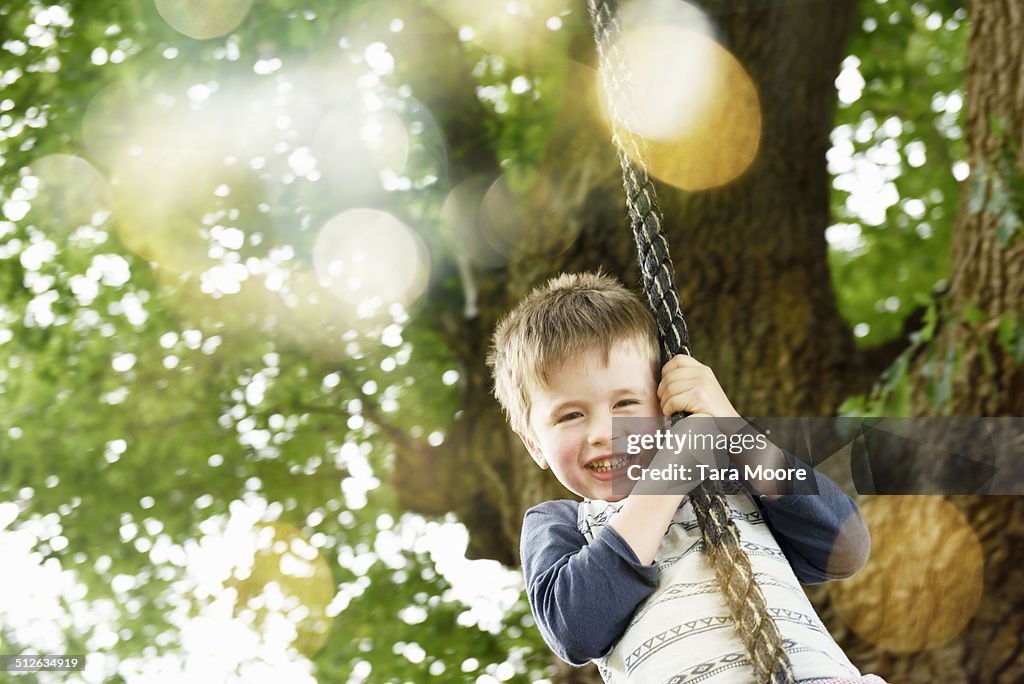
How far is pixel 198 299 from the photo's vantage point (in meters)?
4.58

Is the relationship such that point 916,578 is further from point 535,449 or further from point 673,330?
point 673,330

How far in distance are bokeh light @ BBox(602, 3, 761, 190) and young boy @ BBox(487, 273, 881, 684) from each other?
1.83m

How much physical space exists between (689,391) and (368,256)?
11.5 feet

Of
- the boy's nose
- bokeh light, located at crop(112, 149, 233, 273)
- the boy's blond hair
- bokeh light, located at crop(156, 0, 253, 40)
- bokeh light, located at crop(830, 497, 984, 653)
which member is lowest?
bokeh light, located at crop(830, 497, 984, 653)

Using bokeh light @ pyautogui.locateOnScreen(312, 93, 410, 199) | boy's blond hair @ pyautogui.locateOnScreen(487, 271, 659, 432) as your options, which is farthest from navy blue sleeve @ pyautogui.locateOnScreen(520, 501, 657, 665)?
bokeh light @ pyautogui.locateOnScreen(312, 93, 410, 199)

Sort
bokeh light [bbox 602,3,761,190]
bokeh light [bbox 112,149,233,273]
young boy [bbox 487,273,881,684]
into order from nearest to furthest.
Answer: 1. young boy [bbox 487,273,881,684]
2. bokeh light [bbox 602,3,761,190]
3. bokeh light [bbox 112,149,233,273]

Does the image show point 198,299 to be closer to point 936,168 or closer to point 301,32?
point 301,32

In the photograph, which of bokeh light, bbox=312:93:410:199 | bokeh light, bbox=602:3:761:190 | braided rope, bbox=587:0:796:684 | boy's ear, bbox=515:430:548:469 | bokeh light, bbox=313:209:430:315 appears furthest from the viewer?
bokeh light, bbox=313:209:430:315

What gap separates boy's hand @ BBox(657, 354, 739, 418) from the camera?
1.22 metres

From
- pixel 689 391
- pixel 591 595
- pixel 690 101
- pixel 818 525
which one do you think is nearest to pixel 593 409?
pixel 689 391

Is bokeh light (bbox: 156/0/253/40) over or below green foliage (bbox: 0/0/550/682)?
over

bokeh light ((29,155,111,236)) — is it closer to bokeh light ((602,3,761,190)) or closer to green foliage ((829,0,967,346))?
bokeh light ((602,3,761,190))

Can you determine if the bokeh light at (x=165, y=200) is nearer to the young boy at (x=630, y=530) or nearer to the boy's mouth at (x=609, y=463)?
the young boy at (x=630, y=530)

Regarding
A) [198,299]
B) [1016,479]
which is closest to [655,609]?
[1016,479]
